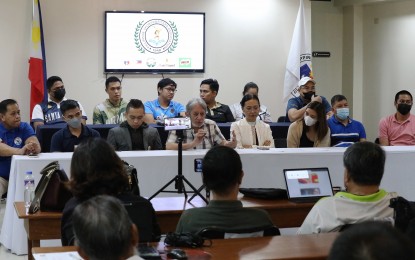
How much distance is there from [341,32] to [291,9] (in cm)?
167

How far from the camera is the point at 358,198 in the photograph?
313 cm

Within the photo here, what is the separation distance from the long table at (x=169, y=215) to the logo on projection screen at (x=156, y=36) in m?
4.99

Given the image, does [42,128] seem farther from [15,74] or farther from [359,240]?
[359,240]

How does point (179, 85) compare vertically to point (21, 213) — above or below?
above

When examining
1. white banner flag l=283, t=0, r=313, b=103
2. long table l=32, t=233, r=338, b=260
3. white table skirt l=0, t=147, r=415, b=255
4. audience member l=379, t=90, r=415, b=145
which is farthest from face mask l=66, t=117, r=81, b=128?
white banner flag l=283, t=0, r=313, b=103

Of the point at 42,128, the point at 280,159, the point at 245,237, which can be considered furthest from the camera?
the point at 42,128

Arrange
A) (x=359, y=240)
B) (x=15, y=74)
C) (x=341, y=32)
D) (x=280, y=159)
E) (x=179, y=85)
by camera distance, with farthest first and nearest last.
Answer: (x=341, y=32)
(x=179, y=85)
(x=15, y=74)
(x=280, y=159)
(x=359, y=240)

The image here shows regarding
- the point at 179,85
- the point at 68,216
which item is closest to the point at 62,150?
the point at 68,216

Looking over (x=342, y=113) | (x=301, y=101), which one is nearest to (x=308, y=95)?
(x=301, y=101)

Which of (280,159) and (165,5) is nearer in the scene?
(280,159)

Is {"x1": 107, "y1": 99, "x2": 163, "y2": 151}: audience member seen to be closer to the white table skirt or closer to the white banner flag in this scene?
the white table skirt

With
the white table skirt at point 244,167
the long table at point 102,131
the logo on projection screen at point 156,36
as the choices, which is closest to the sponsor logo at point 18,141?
the long table at point 102,131

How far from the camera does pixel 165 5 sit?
922 centimetres

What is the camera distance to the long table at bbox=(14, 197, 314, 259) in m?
3.92
